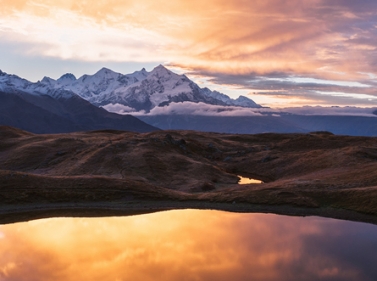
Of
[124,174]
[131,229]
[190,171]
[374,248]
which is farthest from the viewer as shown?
[190,171]

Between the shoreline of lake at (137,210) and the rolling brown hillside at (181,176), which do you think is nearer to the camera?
the shoreline of lake at (137,210)

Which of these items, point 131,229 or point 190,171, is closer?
point 131,229

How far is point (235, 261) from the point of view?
144 ft

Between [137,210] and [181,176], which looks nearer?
[137,210]

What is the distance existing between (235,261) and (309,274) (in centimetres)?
844

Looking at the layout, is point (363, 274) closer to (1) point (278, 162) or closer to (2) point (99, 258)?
(2) point (99, 258)

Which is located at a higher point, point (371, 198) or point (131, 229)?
point (371, 198)

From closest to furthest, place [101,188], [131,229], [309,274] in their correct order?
[309,274], [131,229], [101,188]

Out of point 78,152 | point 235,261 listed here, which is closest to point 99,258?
point 235,261

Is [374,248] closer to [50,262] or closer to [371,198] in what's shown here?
[371,198]

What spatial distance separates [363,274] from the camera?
132 ft

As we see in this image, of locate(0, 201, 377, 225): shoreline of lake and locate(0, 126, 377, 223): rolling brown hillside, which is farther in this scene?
locate(0, 126, 377, 223): rolling brown hillside

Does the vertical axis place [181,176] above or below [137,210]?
above

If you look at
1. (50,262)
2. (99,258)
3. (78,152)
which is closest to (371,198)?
(99,258)
